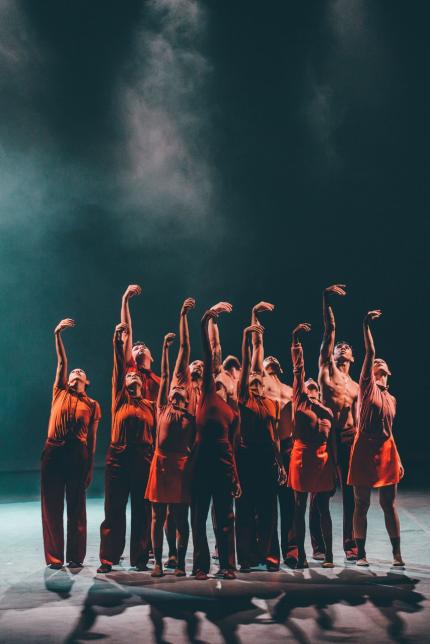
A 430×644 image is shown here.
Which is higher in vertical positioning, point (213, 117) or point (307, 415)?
point (213, 117)

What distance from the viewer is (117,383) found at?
529 centimetres

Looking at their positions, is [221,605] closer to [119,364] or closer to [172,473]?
[172,473]

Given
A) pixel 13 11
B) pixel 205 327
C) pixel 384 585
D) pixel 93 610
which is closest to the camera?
pixel 93 610

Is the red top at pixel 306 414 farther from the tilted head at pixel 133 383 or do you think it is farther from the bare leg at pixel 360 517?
the tilted head at pixel 133 383

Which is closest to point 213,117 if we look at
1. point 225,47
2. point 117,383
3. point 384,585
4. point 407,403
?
point 225,47

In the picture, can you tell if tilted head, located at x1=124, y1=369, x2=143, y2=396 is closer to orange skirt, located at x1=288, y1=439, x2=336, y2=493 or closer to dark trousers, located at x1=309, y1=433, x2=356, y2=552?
orange skirt, located at x1=288, y1=439, x2=336, y2=493

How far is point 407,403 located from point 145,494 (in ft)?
20.2

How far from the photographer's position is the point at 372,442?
17.3 ft

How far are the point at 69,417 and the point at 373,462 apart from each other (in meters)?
2.02

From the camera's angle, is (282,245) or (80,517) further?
(282,245)

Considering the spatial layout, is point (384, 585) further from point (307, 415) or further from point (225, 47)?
point (225, 47)

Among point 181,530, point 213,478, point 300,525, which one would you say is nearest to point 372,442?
point 300,525

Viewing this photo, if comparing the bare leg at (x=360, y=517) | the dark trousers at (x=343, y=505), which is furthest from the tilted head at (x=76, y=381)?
the bare leg at (x=360, y=517)

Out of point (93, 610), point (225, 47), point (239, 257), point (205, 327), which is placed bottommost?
point (93, 610)
